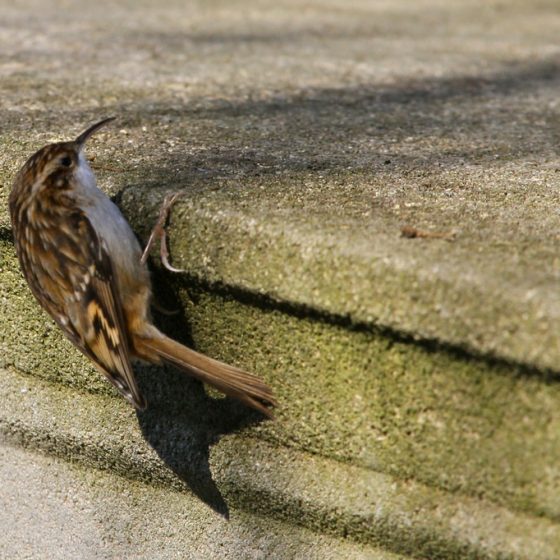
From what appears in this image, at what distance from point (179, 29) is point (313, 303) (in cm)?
256

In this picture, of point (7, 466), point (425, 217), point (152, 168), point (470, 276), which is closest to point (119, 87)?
point (152, 168)

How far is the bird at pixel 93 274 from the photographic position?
2.05 m

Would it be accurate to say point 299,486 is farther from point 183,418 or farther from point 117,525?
point 117,525

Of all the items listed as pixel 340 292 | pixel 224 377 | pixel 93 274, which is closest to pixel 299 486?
pixel 224 377

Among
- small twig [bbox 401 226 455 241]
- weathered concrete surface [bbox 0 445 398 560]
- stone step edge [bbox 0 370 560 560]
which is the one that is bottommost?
weathered concrete surface [bbox 0 445 398 560]

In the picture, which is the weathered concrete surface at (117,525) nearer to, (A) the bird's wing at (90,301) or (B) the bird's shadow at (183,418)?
(B) the bird's shadow at (183,418)

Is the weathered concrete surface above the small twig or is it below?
below

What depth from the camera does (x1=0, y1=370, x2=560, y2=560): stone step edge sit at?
1.86 metres

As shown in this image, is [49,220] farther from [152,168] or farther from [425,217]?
[425,217]

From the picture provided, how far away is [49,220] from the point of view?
224cm

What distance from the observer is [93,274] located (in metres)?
2.18

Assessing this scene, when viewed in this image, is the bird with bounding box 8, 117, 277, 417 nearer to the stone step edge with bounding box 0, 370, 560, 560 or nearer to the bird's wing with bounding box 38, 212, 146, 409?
the bird's wing with bounding box 38, 212, 146, 409

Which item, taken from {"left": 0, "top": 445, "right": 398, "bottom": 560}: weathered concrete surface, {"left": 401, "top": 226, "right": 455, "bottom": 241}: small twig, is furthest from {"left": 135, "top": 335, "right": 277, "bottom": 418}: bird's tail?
{"left": 401, "top": 226, "right": 455, "bottom": 241}: small twig

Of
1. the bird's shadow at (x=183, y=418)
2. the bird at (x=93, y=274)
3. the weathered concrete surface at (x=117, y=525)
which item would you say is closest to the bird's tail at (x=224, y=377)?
the bird at (x=93, y=274)
